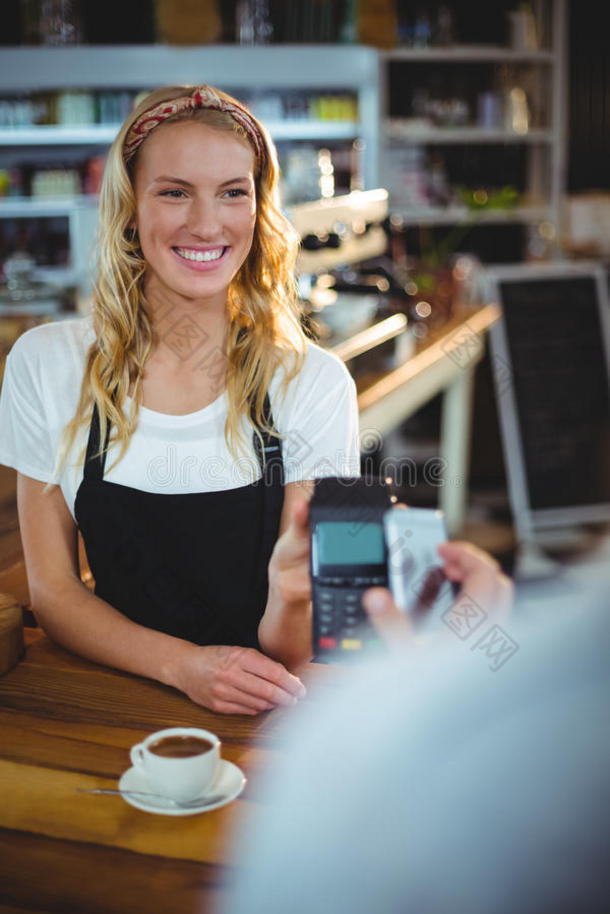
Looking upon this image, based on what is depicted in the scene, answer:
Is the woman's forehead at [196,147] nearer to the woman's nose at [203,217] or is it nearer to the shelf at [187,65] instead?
the woman's nose at [203,217]

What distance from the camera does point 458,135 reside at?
5.51 metres

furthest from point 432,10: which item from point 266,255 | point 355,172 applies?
point 266,255

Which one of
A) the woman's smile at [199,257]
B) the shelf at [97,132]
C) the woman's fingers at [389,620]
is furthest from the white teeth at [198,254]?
the shelf at [97,132]

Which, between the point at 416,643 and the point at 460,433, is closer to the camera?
Answer: the point at 416,643

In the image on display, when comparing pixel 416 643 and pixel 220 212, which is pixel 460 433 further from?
pixel 416 643

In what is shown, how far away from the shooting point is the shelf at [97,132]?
5.48m

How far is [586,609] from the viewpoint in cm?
59

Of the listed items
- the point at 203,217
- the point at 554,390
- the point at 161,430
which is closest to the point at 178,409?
the point at 161,430

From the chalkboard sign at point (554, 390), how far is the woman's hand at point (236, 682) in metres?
3.08

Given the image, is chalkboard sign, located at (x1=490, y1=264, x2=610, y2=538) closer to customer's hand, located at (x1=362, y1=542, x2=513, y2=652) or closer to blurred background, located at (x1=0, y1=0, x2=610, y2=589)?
blurred background, located at (x1=0, y1=0, x2=610, y2=589)

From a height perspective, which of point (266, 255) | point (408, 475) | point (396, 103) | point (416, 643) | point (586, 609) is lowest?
point (408, 475)

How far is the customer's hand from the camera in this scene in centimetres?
79

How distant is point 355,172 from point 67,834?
16.6 feet

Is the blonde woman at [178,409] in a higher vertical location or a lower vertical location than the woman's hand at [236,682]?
higher
